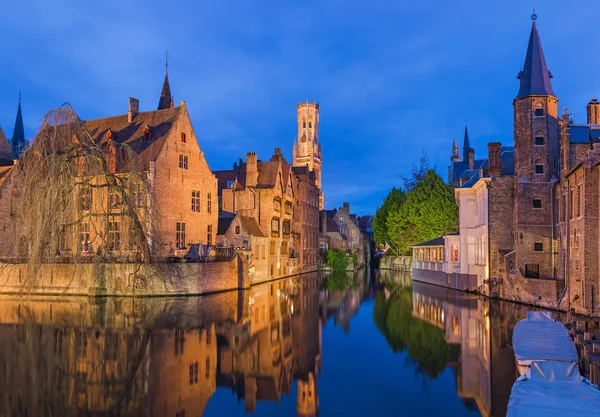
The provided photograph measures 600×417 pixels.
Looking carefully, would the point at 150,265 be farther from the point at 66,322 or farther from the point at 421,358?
the point at 421,358

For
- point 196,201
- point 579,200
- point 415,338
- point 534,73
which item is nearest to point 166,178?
point 196,201

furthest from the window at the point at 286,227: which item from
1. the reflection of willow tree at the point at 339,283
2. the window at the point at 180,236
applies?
the window at the point at 180,236

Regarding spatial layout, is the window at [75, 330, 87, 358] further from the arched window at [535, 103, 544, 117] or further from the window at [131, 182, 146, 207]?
the arched window at [535, 103, 544, 117]

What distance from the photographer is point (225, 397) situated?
12.9 meters

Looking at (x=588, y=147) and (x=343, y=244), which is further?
(x=343, y=244)

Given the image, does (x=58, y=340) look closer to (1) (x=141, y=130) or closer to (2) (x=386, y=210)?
(1) (x=141, y=130)

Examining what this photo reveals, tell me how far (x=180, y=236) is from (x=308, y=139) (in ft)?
378

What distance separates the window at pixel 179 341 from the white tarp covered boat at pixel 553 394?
1065 centimetres

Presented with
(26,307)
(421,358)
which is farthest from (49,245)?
(421,358)

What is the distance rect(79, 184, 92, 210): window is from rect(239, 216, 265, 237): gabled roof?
62.5 feet

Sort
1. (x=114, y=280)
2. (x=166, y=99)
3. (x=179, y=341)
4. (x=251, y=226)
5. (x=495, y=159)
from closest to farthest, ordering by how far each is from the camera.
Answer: (x=179, y=341)
(x=114, y=280)
(x=495, y=159)
(x=251, y=226)
(x=166, y=99)

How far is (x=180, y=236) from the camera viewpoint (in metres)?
41.0

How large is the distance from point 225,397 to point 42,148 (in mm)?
19257

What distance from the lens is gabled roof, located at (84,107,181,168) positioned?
39875 mm
